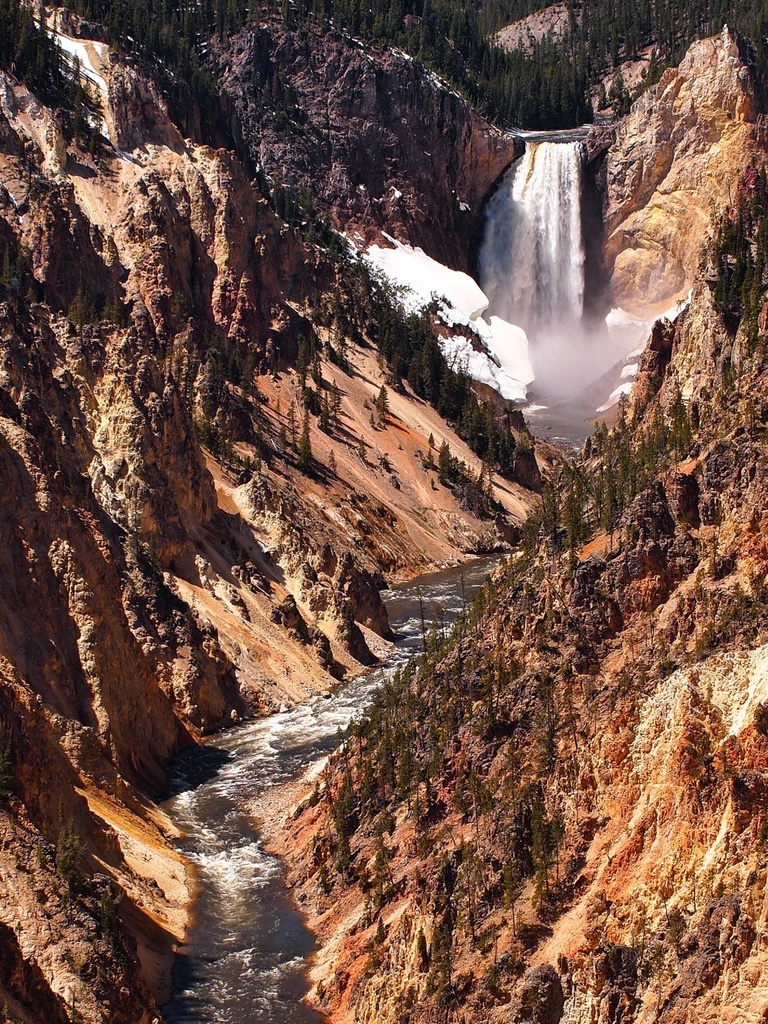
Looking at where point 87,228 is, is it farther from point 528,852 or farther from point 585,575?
point 528,852

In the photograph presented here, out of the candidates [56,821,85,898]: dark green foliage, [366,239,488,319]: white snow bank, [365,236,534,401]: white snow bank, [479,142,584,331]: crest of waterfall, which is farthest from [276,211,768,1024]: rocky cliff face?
[479,142,584,331]: crest of waterfall

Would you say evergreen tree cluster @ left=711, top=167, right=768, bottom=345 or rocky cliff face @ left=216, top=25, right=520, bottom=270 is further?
rocky cliff face @ left=216, top=25, right=520, bottom=270

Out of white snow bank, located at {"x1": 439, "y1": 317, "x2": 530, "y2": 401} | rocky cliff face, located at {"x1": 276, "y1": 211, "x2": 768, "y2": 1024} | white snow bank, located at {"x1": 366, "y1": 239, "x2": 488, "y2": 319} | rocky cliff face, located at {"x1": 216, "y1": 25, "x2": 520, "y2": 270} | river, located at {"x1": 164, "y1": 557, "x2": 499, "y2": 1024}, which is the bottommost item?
river, located at {"x1": 164, "y1": 557, "x2": 499, "y2": 1024}

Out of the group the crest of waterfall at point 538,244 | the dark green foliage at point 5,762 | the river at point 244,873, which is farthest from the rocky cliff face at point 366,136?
the dark green foliage at point 5,762

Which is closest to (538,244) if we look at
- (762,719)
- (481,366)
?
(481,366)

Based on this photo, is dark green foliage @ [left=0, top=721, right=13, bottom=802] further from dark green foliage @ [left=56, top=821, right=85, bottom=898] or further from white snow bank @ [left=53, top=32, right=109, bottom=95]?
white snow bank @ [left=53, top=32, right=109, bottom=95]

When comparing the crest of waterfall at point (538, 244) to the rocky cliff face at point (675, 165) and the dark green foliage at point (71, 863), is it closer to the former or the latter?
the rocky cliff face at point (675, 165)
